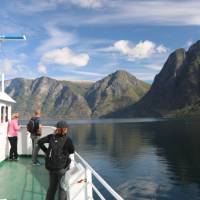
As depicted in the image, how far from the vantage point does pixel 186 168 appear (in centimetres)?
6278

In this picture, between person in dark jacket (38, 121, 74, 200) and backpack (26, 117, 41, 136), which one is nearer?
person in dark jacket (38, 121, 74, 200)

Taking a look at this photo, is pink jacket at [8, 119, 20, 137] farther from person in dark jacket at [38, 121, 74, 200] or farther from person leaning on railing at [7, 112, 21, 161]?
person in dark jacket at [38, 121, 74, 200]

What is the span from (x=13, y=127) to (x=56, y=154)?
10.2 metres

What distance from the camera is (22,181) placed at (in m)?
13.7

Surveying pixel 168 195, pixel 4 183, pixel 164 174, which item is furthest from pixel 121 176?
pixel 4 183

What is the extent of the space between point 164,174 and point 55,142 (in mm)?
51341

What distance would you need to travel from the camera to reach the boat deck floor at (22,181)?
454 inches

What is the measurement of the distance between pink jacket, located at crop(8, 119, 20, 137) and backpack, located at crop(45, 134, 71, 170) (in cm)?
989

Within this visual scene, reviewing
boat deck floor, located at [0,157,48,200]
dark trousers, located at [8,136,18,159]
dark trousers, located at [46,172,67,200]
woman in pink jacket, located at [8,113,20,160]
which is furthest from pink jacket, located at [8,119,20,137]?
dark trousers, located at [46,172,67,200]

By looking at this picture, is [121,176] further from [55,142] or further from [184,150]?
[55,142]

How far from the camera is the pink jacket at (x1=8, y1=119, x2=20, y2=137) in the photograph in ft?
59.0

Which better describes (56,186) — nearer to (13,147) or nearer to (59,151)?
(59,151)

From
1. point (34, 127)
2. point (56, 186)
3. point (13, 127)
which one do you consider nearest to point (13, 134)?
point (13, 127)

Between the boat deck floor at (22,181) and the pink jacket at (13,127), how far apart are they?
1.52 metres
